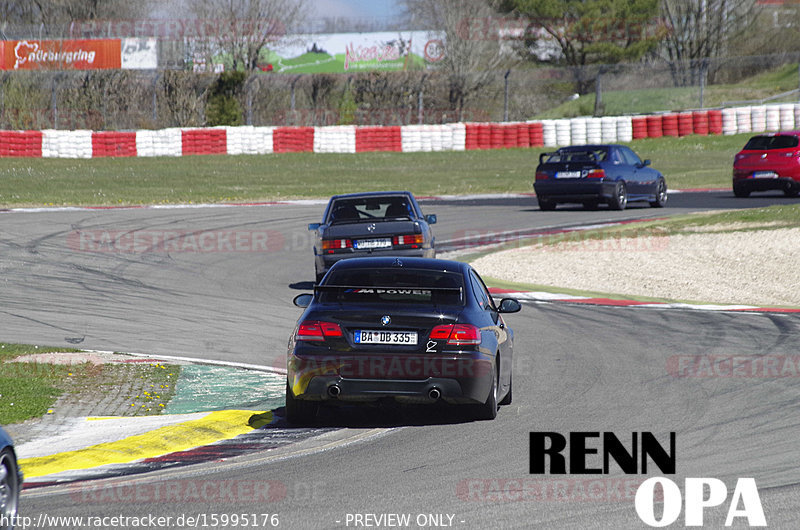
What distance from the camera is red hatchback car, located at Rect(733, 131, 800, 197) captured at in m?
26.4

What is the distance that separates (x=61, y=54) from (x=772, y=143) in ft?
158

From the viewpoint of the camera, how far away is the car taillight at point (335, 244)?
50.4ft

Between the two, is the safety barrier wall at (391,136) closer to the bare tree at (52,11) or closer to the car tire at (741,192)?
the car tire at (741,192)

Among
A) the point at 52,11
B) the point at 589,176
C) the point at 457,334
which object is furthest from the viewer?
the point at 52,11

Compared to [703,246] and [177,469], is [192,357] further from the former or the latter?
[703,246]

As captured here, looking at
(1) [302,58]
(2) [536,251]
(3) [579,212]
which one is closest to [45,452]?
(2) [536,251]

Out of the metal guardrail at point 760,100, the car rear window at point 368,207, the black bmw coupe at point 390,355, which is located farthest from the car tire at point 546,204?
the metal guardrail at point 760,100

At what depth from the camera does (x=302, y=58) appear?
257ft

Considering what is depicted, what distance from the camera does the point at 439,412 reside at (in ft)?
27.6

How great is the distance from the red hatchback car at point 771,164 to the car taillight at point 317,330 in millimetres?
20949
